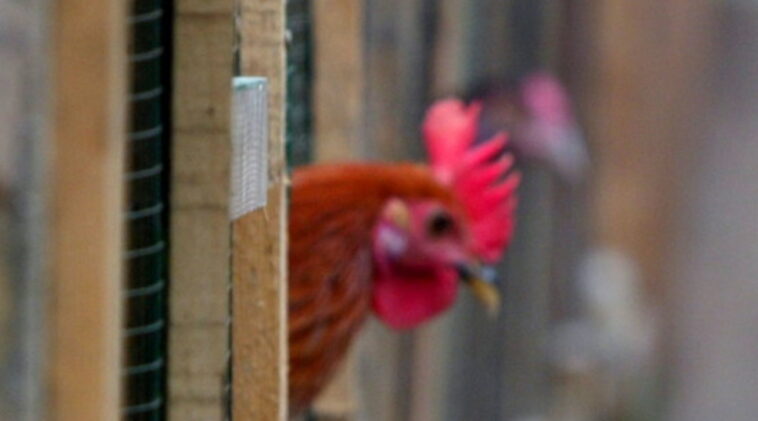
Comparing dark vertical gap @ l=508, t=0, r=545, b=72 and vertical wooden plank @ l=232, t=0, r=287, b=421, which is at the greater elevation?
vertical wooden plank @ l=232, t=0, r=287, b=421

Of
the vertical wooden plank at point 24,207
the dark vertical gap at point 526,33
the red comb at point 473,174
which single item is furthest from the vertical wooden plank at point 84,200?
the dark vertical gap at point 526,33

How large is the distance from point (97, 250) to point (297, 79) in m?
2.68

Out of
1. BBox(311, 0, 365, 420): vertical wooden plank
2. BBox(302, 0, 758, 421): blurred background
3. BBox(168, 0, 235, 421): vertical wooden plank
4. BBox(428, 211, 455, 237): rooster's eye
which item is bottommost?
BBox(302, 0, 758, 421): blurred background

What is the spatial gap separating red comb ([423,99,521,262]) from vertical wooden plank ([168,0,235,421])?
229cm

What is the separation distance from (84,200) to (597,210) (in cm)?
581

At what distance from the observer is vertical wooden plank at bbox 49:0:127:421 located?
143cm

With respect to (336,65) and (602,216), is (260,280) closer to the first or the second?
(336,65)

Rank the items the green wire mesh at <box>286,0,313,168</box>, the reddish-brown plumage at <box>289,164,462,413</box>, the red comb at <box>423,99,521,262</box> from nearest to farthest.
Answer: the reddish-brown plumage at <box>289,164,462,413</box>, the green wire mesh at <box>286,0,313,168</box>, the red comb at <box>423,99,521,262</box>

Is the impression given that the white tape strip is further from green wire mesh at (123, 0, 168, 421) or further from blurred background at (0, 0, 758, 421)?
blurred background at (0, 0, 758, 421)

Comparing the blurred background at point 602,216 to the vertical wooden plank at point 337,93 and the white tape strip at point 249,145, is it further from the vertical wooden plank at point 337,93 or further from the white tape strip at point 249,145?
the white tape strip at point 249,145

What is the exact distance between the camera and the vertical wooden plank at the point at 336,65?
13.3ft

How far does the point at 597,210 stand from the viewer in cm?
715

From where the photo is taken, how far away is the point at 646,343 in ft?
24.2

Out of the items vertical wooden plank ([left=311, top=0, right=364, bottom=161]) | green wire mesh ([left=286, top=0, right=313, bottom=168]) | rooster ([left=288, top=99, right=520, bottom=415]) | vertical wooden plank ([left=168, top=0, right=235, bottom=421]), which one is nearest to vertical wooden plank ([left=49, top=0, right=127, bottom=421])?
vertical wooden plank ([left=168, top=0, right=235, bottom=421])
